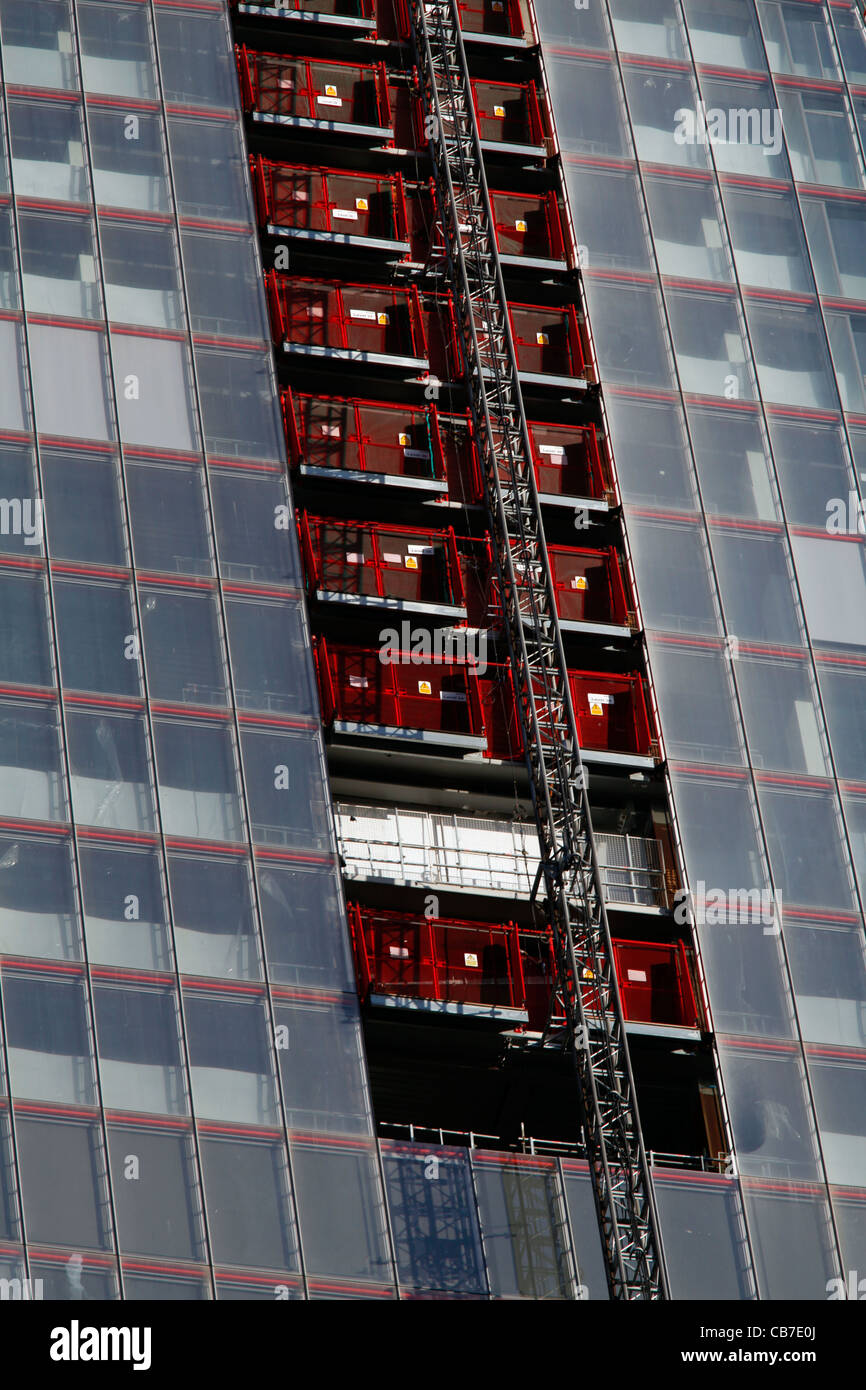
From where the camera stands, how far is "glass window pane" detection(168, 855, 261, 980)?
3681 cm

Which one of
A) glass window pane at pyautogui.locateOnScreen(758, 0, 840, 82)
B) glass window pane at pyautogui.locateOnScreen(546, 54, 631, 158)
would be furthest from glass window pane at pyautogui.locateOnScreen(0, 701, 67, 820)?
glass window pane at pyautogui.locateOnScreen(758, 0, 840, 82)

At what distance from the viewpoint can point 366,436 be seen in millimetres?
43906

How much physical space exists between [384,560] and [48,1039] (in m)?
12.5

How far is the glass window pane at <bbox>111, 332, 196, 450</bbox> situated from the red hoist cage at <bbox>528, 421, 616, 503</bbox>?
757 cm

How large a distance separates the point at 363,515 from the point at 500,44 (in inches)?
533

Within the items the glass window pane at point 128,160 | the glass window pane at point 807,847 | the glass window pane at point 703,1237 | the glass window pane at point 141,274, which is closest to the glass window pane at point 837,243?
the glass window pane at point 807,847

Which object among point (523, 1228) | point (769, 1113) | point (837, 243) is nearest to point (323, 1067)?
point (523, 1228)

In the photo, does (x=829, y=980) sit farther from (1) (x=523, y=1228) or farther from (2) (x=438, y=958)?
(1) (x=523, y=1228)

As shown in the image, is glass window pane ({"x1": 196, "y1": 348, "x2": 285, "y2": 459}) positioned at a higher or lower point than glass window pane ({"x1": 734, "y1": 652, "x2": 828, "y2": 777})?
higher

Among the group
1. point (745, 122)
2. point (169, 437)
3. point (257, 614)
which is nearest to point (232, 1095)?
point (257, 614)

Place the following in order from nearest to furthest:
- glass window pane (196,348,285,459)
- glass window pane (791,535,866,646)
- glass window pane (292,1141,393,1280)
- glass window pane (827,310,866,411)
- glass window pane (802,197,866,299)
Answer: glass window pane (292,1141,393,1280)
glass window pane (196,348,285,459)
glass window pane (791,535,866,646)
glass window pane (827,310,866,411)
glass window pane (802,197,866,299)

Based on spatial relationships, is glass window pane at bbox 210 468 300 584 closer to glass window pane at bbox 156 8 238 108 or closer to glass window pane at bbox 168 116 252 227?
glass window pane at bbox 168 116 252 227

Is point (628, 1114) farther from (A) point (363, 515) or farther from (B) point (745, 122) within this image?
(B) point (745, 122)

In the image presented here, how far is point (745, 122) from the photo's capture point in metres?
49.3
